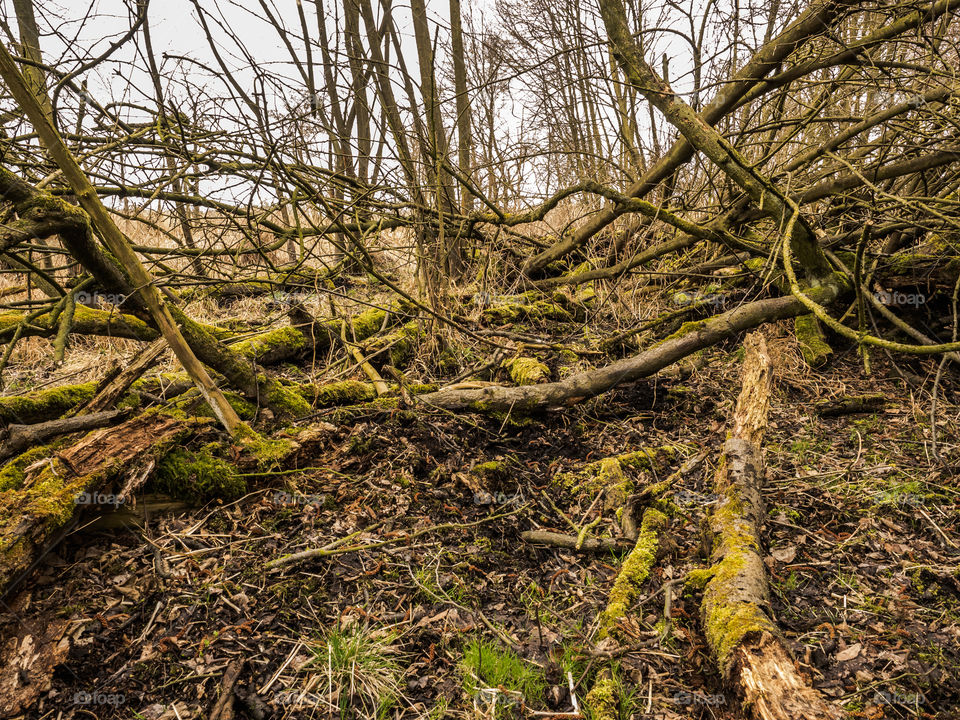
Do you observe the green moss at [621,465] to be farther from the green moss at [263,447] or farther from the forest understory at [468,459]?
the green moss at [263,447]

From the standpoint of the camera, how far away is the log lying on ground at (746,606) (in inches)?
71.8

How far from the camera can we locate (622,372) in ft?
14.8

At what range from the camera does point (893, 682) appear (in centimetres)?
213

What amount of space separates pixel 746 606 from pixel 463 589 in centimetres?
134

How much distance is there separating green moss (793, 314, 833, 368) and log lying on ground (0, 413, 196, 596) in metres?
5.19

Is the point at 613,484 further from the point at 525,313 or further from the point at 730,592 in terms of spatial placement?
the point at 525,313

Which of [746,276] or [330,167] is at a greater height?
[330,167]

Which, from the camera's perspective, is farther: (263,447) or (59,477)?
(263,447)

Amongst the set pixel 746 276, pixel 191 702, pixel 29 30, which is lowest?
pixel 191 702

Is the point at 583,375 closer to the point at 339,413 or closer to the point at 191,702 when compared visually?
the point at 339,413

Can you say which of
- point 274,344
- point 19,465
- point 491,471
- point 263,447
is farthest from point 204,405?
point 491,471

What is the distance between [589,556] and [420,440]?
144 cm

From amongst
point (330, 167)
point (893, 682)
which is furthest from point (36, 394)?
point (893, 682)

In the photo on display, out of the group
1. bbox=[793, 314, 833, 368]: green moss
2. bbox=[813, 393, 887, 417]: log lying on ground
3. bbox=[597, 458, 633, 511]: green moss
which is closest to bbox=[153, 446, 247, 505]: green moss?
bbox=[597, 458, 633, 511]: green moss
